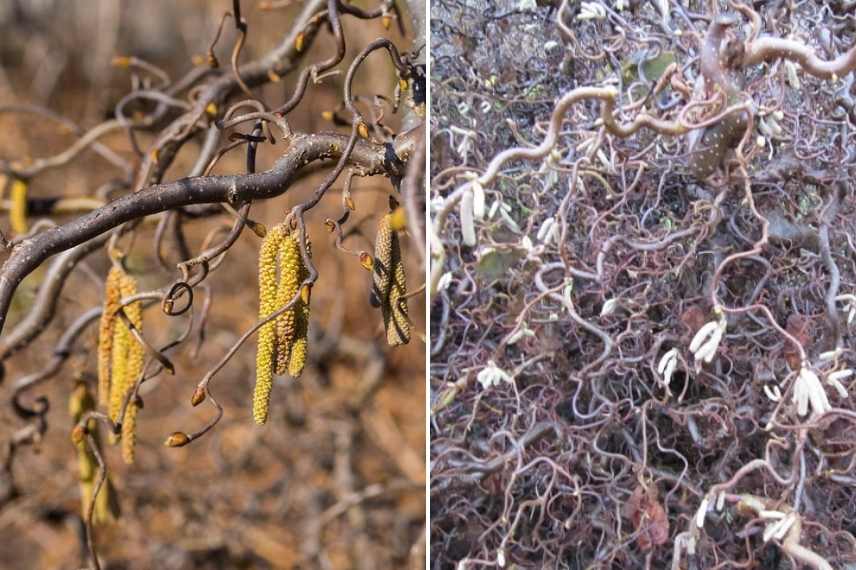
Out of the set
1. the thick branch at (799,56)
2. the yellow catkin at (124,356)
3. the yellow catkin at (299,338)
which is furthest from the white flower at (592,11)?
the yellow catkin at (124,356)

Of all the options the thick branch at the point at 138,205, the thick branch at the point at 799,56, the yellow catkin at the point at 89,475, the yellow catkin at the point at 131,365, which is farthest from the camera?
the yellow catkin at the point at 89,475

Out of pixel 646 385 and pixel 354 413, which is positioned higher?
pixel 646 385

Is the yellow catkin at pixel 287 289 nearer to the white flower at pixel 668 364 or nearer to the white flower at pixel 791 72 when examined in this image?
the white flower at pixel 668 364

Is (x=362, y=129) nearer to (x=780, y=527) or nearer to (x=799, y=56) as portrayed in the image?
(x=799, y=56)

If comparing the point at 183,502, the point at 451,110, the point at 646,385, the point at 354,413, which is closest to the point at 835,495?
the point at 646,385

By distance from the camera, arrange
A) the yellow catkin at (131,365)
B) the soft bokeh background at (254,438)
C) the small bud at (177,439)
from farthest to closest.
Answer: the soft bokeh background at (254,438)
the yellow catkin at (131,365)
the small bud at (177,439)

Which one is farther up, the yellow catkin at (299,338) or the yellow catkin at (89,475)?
the yellow catkin at (299,338)

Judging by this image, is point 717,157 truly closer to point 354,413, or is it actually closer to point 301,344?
point 301,344
